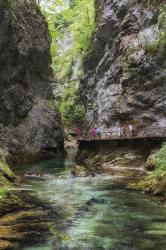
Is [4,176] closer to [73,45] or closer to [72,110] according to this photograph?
[72,110]

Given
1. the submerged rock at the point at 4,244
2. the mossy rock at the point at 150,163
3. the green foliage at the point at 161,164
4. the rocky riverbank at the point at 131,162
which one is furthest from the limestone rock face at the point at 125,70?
the submerged rock at the point at 4,244

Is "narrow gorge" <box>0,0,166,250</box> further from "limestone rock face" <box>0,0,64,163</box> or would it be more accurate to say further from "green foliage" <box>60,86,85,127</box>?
"green foliage" <box>60,86,85,127</box>

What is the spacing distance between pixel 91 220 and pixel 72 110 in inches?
1841

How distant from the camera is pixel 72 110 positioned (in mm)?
58844

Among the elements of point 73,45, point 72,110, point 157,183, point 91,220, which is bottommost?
point 91,220

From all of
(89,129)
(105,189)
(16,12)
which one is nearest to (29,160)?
Answer: (89,129)

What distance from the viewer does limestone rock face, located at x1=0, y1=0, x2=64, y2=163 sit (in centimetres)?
3312

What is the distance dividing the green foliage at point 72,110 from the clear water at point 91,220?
36884 mm

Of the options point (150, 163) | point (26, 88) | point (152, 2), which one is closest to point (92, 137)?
point (26, 88)

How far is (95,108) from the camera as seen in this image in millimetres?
40062

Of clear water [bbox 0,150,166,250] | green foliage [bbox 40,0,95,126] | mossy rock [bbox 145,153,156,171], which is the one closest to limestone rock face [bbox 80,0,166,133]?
green foliage [bbox 40,0,95,126]

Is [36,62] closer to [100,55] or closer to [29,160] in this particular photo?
[100,55]

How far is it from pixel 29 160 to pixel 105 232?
2408 centimetres

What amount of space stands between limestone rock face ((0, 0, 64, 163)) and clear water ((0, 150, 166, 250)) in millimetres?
13534
